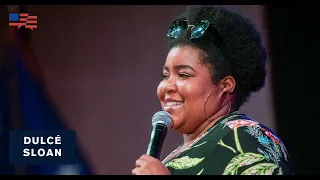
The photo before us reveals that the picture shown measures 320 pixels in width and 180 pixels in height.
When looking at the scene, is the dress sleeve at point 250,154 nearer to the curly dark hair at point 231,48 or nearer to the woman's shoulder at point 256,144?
the woman's shoulder at point 256,144

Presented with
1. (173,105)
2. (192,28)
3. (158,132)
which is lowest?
(158,132)

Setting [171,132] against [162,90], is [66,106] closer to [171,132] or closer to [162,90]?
[171,132]

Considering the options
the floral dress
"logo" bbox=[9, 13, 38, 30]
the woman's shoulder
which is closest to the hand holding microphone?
the floral dress

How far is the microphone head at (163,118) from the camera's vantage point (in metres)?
2.11

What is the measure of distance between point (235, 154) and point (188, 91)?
0.43 meters

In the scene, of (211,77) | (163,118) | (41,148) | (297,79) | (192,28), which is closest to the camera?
(163,118)

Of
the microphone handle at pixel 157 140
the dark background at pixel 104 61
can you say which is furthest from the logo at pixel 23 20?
the microphone handle at pixel 157 140

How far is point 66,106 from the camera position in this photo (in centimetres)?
401

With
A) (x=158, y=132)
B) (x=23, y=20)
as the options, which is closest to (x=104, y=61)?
(x=23, y=20)

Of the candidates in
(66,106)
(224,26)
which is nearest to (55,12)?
(66,106)

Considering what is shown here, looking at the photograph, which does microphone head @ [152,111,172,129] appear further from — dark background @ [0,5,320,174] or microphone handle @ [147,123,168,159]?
dark background @ [0,5,320,174]

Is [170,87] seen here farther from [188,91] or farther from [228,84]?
[228,84]

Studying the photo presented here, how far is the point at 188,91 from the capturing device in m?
2.25

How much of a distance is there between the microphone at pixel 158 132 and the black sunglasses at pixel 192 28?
0.36 m
